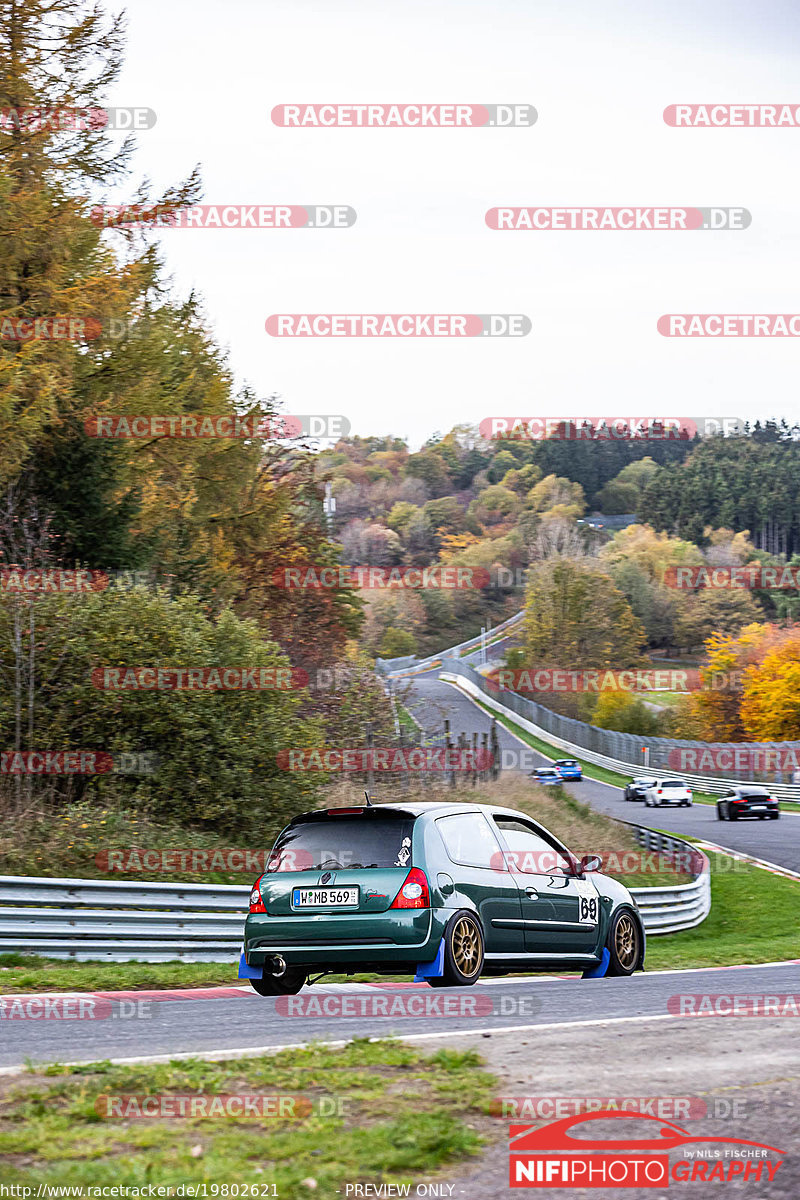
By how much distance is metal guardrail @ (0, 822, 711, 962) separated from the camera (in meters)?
12.2

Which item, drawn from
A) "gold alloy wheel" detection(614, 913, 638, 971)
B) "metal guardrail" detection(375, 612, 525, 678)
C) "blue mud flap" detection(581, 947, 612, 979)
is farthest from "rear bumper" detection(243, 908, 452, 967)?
"metal guardrail" detection(375, 612, 525, 678)

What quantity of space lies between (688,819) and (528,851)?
3836cm

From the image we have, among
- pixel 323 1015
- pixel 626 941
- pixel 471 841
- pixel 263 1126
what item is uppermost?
pixel 471 841

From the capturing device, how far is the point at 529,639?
4053 inches

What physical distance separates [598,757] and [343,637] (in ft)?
Result: 116

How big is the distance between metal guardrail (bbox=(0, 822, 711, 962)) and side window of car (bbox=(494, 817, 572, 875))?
14.1 ft

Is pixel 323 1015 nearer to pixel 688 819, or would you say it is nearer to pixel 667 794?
pixel 688 819

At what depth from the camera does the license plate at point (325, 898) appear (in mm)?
8930

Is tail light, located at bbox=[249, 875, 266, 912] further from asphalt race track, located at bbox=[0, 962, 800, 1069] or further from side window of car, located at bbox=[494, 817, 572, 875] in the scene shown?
side window of car, located at bbox=[494, 817, 572, 875]

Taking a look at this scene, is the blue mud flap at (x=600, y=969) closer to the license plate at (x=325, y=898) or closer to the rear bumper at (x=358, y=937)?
the rear bumper at (x=358, y=937)

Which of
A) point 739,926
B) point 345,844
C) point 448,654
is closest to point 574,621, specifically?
point 448,654

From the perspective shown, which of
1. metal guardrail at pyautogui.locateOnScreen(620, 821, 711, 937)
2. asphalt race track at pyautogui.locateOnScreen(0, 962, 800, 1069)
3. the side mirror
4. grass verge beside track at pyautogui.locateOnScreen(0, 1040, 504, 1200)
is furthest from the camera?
metal guardrail at pyautogui.locateOnScreen(620, 821, 711, 937)

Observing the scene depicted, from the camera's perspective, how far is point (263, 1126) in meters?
4.98

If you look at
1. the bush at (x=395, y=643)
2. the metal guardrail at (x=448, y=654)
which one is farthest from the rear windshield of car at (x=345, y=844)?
the bush at (x=395, y=643)
